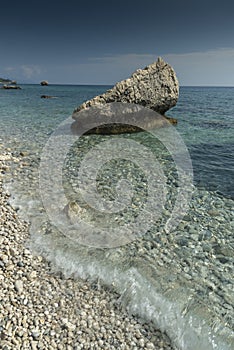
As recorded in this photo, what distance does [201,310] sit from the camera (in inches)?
193

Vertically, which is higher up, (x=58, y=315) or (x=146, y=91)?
(x=146, y=91)

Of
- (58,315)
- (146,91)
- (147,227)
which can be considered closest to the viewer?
(58,315)

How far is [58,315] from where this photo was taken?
4691 mm

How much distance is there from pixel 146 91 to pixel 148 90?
0.62 feet

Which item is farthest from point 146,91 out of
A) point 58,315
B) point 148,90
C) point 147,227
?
point 58,315

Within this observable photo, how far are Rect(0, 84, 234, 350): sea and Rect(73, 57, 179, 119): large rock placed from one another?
502cm

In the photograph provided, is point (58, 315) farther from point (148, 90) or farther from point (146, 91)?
point (148, 90)

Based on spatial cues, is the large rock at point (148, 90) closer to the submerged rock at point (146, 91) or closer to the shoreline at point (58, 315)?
the submerged rock at point (146, 91)

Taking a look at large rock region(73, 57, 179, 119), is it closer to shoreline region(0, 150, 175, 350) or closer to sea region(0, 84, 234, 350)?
sea region(0, 84, 234, 350)

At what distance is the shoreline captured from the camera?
4277 mm

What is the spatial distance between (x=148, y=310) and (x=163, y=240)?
217cm

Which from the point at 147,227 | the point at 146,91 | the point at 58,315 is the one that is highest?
the point at 146,91

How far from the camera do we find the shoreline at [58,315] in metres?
4.28

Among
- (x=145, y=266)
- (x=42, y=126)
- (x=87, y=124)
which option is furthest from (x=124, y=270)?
(x=42, y=126)
